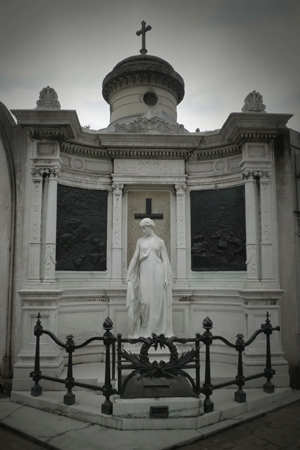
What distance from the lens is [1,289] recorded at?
718 centimetres

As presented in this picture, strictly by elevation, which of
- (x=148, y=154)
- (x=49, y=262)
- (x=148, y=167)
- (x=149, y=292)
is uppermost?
(x=148, y=154)

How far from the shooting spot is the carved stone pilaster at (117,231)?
27.3 feet

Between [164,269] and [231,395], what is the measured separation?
258 cm

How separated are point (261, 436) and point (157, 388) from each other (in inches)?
60.2

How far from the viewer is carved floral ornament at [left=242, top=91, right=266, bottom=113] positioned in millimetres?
7484

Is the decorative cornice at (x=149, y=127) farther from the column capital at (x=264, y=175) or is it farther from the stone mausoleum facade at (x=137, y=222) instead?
the column capital at (x=264, y=175)

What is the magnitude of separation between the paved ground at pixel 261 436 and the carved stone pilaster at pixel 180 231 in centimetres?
357

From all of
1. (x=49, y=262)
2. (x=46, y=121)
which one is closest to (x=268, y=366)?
(x=49, y=262)

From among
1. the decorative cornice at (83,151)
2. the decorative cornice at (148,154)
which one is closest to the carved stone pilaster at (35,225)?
the decorative cornice at (83,151)

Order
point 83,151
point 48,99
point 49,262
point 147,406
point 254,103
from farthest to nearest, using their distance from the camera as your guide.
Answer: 1. point 83,151
2. point 254,103
3. point 48,99
4. point 49,262
5. point 147,406

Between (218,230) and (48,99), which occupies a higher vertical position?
(48,99)

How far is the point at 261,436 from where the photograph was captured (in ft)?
16.0

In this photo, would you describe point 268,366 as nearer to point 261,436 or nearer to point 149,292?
point 261,436

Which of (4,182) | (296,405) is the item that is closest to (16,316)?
(4,182)
